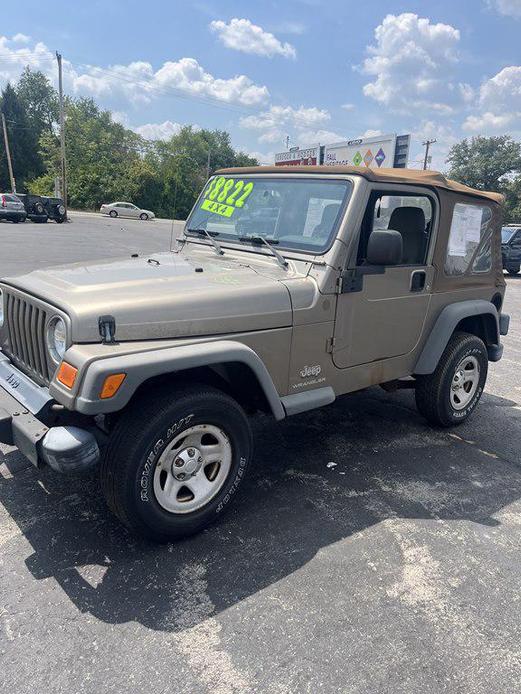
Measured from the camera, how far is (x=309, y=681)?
214 cm

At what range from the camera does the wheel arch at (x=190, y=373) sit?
239 centimetres

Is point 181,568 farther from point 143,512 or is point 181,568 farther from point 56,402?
point 56,402

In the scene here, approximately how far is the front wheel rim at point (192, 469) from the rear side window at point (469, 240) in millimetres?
2479

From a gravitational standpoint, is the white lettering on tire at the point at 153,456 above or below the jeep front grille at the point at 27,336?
below

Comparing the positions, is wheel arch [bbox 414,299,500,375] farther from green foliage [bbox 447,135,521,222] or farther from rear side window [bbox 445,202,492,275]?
green foliage [bbox 447,135,521,222]

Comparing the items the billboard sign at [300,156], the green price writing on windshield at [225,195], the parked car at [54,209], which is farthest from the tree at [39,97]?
the green price writing on windshield at [225,195]

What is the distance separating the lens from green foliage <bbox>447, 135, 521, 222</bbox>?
5097cm

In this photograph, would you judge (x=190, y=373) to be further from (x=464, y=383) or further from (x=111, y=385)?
(x=464, y=383)

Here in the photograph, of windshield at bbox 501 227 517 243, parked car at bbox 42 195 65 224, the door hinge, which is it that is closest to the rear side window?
the door hinge

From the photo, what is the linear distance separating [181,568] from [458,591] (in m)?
1.45

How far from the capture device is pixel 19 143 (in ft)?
202

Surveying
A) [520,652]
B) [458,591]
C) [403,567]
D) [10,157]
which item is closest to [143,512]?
[403,567]

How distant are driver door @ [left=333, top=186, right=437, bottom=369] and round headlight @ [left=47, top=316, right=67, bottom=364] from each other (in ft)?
5.60

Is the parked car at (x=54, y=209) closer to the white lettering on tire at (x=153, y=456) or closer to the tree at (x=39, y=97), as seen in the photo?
the white lettering on tire at (x=153, y=456)
